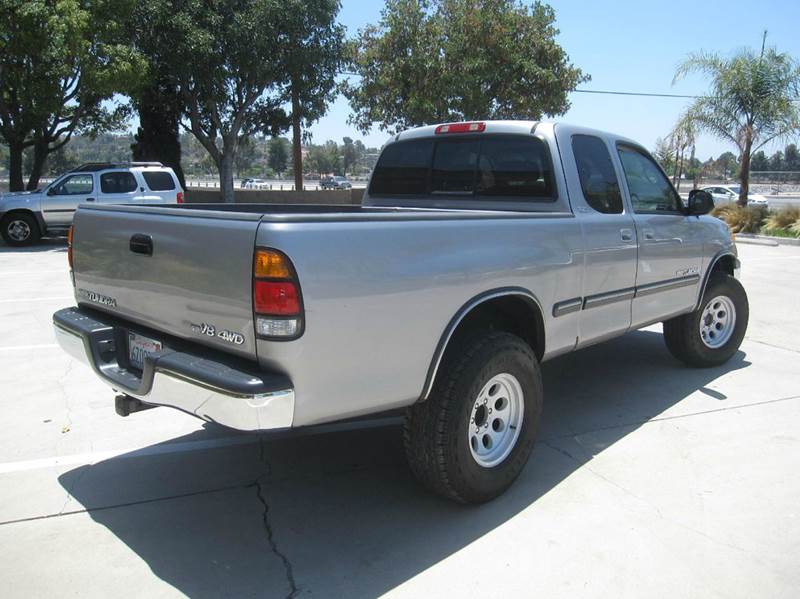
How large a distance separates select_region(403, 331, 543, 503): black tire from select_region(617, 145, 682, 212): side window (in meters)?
1.94

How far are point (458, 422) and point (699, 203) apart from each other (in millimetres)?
3206

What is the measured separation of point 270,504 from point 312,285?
1.54 m

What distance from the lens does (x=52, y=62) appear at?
16.1 m

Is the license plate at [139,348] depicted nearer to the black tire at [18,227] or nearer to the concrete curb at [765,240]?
the black tire at [18,227]

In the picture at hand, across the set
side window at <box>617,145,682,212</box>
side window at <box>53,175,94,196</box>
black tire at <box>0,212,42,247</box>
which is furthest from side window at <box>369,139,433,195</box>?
black tire at <box>0,212,42,247</box>

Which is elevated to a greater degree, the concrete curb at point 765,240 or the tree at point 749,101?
the tree at point 749,101

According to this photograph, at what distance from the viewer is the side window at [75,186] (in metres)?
15.8

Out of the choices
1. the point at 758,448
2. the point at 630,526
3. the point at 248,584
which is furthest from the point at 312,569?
the point at 758,448

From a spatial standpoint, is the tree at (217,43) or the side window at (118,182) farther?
the tree at (217,43)

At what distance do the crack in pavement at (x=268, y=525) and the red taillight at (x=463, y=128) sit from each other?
8.16 ft

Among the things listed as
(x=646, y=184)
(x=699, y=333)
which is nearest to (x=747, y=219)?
(x=699, y=333)

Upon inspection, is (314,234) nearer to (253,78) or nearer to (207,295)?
(207,295)

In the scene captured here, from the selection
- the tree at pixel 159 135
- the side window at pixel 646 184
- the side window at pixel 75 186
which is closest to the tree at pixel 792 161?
the tree at pixel 159 135

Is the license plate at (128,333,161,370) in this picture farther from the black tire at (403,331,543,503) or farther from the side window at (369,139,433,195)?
the side window at (369,139,433,195)
